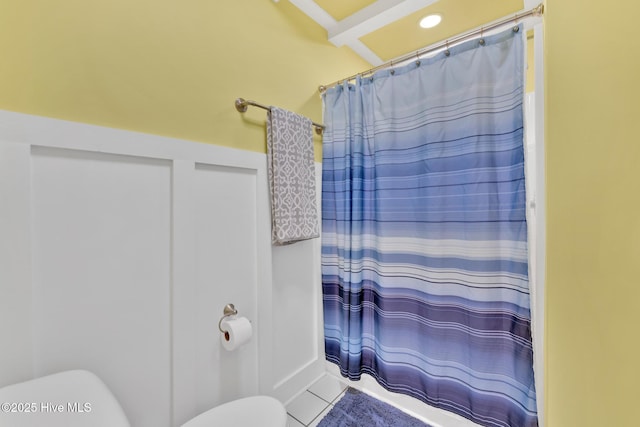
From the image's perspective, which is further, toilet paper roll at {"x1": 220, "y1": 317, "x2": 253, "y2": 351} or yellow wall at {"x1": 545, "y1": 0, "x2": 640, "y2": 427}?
toilet paper roll at {"x1": 220, "y1": 317, "x2": 253, "y2": 351}

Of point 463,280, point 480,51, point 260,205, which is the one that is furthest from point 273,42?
point 463,280

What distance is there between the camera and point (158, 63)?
0.97 m

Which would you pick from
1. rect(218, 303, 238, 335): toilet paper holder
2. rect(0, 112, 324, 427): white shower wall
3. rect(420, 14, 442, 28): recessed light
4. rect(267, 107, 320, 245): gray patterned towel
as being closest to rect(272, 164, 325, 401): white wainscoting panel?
rect(0, 112, 324, 427): white shower wall

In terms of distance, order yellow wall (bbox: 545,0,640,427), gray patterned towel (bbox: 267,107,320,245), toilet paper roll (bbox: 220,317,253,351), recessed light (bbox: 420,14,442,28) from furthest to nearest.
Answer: recessed light (bbox: 420,14,442,28)
gray patterned towel (bbox: 267,107,320,245)
toilet paper roll (bbox: 220,317,253,351)
yellow wall (bbox: 545,0,640,427)

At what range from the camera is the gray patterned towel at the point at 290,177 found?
1308mm

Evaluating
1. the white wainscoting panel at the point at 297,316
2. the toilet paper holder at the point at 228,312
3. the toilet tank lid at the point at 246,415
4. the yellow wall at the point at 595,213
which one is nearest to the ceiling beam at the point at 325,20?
the white wainscoting panel at the point at 297,316

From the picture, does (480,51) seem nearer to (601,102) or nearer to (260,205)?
(601,102)

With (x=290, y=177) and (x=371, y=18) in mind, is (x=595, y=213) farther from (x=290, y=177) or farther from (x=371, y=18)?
(x=371, y=18)

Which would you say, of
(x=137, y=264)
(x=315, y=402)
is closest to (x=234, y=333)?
(x=137, y=264)

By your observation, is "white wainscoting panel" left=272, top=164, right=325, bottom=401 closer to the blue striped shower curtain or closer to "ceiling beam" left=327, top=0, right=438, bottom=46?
the blue striped shower curtain

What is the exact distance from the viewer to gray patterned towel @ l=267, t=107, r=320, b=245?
131 cm

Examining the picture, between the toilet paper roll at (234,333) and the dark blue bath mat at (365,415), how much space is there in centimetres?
71

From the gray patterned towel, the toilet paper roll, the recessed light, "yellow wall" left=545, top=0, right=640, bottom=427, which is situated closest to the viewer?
"yellow wall" left=545, top=0, right=640, bottom=427

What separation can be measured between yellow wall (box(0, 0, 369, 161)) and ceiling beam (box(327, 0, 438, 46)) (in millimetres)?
233
